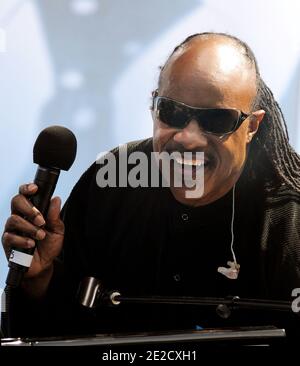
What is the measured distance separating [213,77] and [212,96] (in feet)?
0.13

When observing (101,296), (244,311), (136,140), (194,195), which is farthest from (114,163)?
(244,311)

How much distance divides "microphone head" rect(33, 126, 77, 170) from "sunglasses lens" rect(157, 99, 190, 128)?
7.6 inches

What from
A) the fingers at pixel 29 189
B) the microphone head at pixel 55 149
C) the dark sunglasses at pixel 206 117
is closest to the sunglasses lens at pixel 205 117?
the dark sunglasses at pixel 206 117

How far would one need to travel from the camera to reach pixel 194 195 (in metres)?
1.30

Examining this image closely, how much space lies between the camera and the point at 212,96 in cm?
121

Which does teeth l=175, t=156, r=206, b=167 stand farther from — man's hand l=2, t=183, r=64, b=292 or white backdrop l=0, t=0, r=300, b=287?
man's hand l=2, t=183, r=64, b=292

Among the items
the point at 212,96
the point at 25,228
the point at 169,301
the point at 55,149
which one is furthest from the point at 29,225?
the point at 212,96

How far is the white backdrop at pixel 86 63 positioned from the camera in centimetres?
131

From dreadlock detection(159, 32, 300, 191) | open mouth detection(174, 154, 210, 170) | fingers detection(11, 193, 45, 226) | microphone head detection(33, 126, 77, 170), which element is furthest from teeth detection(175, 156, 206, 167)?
fingers detection(11, 193, 45, 226)

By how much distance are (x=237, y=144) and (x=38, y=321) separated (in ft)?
1.84

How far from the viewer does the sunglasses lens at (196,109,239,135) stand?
1.21m

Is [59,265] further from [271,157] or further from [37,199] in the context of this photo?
[271,157]

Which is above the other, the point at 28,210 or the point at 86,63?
the point at 86,63

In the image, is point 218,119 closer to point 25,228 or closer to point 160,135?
point 160,135
